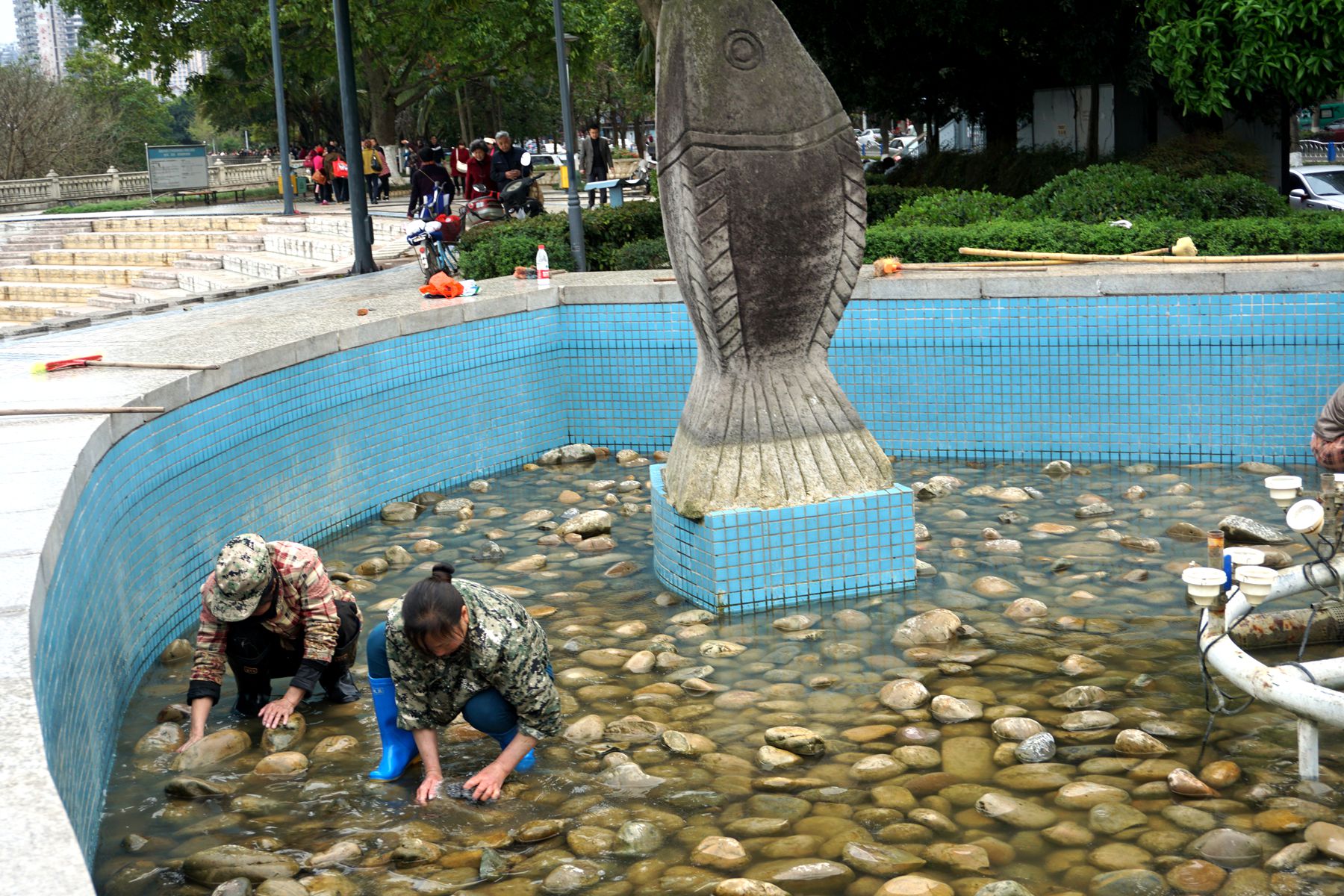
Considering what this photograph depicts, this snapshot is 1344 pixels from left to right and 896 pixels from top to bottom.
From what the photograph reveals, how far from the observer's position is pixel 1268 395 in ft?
29.9

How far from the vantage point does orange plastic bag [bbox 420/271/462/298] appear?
10.7 metres

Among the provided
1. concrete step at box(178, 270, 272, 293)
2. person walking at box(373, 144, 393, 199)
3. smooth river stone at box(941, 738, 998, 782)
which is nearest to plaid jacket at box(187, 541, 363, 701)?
smooth river stone at box(941, 738, 998, 782)

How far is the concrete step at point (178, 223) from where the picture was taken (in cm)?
2350

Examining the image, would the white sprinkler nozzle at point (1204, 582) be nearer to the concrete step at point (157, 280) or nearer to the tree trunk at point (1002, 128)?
the tree trunk at point (1002, 128)

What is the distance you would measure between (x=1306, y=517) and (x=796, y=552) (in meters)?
2.66

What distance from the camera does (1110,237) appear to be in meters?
11.3

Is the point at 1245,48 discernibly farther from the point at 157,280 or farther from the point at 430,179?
the point at 157,280

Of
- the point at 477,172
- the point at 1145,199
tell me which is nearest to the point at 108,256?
the point at 477,172

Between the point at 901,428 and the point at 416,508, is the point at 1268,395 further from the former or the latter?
the point at 416,508

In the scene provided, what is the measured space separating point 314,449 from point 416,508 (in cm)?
81

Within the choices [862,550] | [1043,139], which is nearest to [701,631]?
[862,550]

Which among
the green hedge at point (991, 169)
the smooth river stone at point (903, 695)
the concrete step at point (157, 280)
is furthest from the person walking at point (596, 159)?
the smooth river stone at point (903, 695)

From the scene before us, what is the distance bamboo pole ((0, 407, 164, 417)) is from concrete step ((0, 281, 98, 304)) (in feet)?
44.4

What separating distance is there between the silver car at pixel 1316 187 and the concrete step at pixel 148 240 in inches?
602
